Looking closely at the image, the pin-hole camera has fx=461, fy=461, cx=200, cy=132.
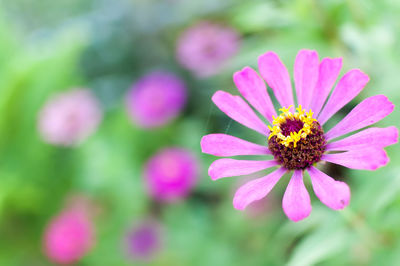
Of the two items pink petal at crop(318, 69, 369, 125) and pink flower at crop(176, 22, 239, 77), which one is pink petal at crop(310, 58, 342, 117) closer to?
pink petal at crop(318, 69, 369, 125)

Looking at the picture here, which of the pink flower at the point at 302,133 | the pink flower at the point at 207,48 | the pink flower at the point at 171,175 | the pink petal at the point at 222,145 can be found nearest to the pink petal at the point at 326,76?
the pink flower at the point at 302,133

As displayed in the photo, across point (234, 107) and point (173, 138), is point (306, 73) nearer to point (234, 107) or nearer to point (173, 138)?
point (234, 107)

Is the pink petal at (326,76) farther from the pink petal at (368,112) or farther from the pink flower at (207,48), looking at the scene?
the pink flower at (207,48)

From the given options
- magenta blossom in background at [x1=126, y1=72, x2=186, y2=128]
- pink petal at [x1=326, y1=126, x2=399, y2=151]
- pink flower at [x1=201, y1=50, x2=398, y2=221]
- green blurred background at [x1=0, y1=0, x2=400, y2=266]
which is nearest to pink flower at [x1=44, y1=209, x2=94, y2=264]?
green blurred background at [x1=0, y1=0, x2=400, y2=266]

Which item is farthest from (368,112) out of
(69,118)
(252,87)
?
(69,118)

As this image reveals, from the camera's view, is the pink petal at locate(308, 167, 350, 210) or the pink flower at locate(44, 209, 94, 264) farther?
the pink flower at locate(44, 209, 94, 264)

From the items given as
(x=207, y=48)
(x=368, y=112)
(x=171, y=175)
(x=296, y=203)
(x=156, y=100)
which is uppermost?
(x=207, y=48)

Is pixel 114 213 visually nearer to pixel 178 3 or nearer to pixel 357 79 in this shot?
pixel 178 3
